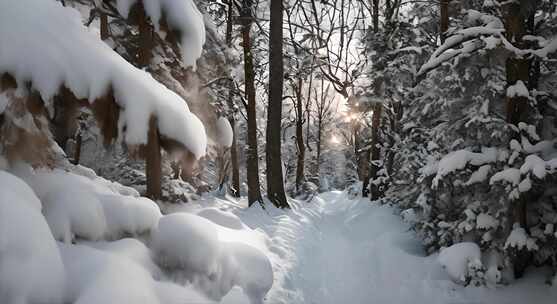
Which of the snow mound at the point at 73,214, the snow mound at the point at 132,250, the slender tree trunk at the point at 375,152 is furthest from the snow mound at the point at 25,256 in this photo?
the slender tree trunk at the point at 375,152

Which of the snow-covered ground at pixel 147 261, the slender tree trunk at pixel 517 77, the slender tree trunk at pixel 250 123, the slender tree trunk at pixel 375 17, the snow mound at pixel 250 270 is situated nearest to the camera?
the snow-covered ground at pixel 147 261

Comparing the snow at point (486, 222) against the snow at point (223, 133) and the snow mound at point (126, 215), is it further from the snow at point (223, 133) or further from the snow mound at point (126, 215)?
the snow at point (223, 133)

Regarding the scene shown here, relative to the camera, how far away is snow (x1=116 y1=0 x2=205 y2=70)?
5941mm

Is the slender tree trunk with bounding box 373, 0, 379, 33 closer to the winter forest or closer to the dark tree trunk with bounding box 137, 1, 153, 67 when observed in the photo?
the winter forest

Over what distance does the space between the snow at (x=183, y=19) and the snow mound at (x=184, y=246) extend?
330 centimetres

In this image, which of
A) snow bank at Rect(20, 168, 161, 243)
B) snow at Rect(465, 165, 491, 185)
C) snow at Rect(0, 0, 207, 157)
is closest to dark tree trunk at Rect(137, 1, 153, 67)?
snow at Rect(0, 0, 207, 157)

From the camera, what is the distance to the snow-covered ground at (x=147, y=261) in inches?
87.5

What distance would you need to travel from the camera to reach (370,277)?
293 inches

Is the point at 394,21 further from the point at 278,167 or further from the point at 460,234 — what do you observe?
the point at 460,234

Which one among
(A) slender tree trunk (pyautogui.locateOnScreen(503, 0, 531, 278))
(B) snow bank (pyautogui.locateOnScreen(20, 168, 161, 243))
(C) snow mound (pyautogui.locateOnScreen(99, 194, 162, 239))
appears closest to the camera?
(B) snow bank (pyautogui.locateOnScreen(20, 168, 161, 243))

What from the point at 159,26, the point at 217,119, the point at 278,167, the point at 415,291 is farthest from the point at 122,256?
the point at 217,119

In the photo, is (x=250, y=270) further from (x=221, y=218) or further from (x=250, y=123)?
(x=250, y=123)

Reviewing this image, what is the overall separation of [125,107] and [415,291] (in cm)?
554

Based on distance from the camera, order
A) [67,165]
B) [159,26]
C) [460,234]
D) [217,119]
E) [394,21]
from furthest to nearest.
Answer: [394,21] < [217,119] < [460,234] < [159,26] < [67,165]
